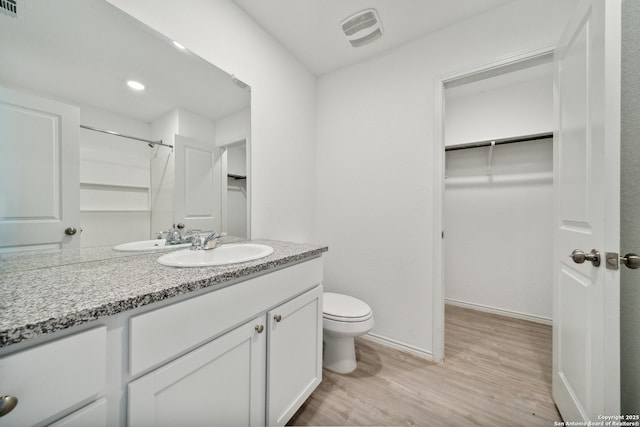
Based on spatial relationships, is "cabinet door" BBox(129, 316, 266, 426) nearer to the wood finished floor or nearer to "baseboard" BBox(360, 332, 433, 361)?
the wood finished floor

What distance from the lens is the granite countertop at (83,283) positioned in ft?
1.48

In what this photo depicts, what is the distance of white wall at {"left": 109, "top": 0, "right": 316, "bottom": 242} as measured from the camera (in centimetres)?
121

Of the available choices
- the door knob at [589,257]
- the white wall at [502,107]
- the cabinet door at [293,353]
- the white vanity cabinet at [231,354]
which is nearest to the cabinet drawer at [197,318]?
the white vanity cabinet at [231,354]

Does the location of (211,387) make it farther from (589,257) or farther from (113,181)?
(589,257)

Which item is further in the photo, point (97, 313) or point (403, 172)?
point (403, 172)

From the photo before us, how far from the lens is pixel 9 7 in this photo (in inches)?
29.7

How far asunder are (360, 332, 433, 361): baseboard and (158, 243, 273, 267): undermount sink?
1.28 m

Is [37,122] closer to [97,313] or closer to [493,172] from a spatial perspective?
[97,313]

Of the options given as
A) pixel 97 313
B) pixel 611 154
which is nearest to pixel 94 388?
pixel 97 313

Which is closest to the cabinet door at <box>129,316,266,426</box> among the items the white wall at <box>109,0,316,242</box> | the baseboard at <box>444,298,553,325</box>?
the white wall at <box>109,0,316,242</box>

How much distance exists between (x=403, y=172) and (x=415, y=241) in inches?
21.2

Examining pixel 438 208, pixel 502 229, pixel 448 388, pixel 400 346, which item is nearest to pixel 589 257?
pixel 438 208

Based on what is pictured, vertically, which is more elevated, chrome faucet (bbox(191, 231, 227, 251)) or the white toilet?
chrome faucet (bbox(191, 231, 227, 251))

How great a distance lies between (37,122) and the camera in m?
0.81
